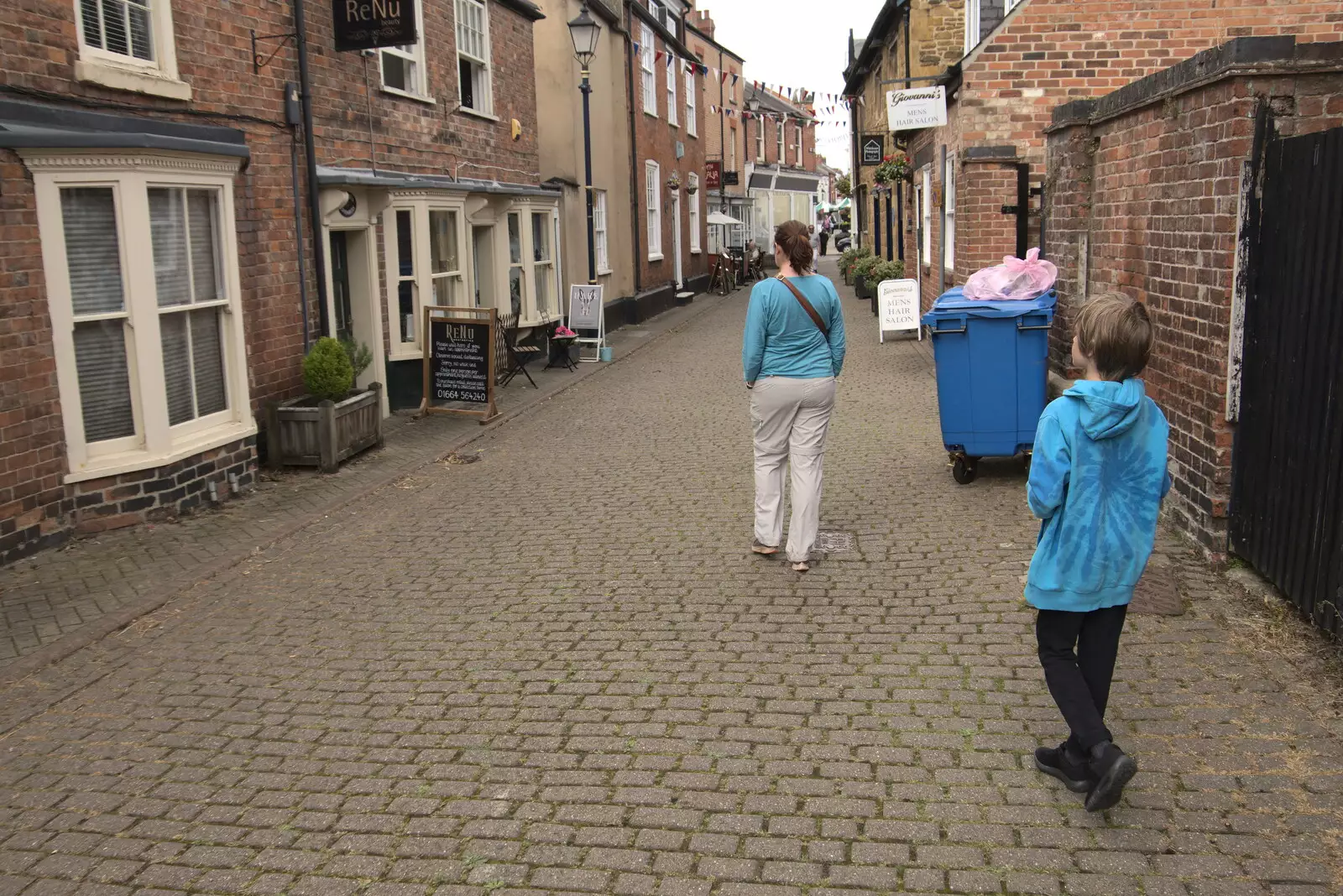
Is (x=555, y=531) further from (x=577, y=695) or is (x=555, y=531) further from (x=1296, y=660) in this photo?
(x=1296, y=660)

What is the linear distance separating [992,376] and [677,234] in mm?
21867

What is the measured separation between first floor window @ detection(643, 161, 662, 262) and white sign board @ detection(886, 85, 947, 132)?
39.0 ft

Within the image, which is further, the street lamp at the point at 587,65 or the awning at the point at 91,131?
the street lamp at the point at 587,65

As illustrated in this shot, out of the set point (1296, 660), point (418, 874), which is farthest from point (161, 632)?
point (1296, 660)

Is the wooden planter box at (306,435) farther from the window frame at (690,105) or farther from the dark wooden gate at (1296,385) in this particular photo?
the window frame at (690,105)

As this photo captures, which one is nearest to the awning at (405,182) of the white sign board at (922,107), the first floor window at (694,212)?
the white sign board at (922,107)

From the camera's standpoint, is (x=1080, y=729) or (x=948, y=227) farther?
(x=948, y=227)

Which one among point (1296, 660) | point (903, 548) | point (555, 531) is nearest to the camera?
point (1296, 660)

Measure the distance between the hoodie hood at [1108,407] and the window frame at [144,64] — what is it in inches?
267

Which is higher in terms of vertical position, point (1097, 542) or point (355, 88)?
point (355, 88)

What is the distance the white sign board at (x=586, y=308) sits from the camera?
57.6 feet

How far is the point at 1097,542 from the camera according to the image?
12.3 ft

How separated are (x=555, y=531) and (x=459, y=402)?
17.0 ft

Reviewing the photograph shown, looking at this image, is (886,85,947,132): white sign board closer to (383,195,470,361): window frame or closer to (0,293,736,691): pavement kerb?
(383,195,470,361): window frame
